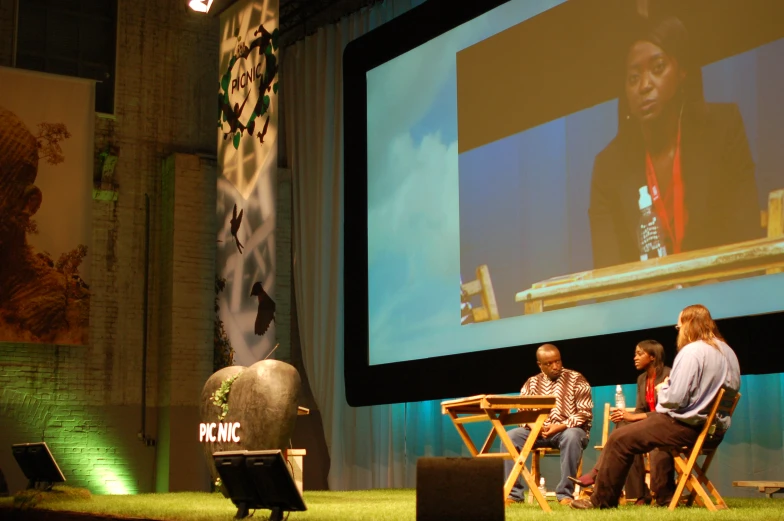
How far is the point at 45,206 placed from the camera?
10.5m

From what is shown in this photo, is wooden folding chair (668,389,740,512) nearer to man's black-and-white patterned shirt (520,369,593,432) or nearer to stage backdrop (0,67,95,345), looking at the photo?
man's black-and-white patterned shirt (520,369,593,432)

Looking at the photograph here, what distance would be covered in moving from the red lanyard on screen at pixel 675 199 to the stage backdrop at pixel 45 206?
21.1 feet

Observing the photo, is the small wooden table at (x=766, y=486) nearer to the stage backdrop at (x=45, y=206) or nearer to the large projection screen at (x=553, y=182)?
the large projection screen at (x=553, y=182)

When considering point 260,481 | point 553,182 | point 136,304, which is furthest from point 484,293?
point 136,304

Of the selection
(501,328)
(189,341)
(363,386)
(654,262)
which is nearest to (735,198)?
(654,262)

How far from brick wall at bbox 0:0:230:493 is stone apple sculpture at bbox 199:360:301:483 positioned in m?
4.41

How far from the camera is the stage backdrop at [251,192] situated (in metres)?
9.55

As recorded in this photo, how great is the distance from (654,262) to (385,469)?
15.1ft

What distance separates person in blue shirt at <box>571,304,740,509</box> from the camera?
454 centimetres

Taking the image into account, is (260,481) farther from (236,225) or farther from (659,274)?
(236,225)

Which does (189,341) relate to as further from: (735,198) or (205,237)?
(735,198)

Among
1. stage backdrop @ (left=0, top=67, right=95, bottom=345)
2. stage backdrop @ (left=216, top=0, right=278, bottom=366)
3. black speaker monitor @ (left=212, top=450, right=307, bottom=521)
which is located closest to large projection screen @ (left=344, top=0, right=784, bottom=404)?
stage backdrop @ (left=216, top=0, right=278, bottom=366)

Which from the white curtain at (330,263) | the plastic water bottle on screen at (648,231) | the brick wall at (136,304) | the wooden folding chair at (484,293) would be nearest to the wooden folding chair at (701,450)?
the plastic water bottle on screen at (648,231)

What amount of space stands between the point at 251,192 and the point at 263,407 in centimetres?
364
